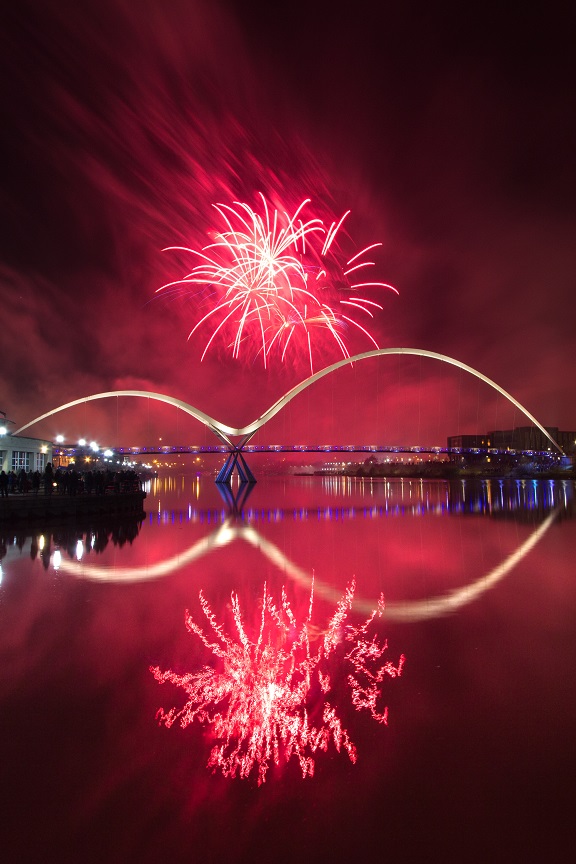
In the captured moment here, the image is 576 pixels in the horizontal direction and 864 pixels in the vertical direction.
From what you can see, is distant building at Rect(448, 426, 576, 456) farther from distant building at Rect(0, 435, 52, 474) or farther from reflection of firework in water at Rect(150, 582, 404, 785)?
reflection of firework in water at Rect(150, 582, 404, 785)

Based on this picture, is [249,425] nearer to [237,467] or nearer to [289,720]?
[237,467]

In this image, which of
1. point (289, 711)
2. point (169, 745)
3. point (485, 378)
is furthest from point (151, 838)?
point (485, 378)

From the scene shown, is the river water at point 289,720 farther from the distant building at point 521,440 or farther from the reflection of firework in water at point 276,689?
the distant building at point 521,440

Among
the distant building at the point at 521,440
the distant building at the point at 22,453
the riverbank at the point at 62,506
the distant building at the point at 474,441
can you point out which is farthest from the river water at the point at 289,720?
the distant building at the point at 474,441

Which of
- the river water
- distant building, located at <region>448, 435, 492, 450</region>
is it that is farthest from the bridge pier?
distant building, located at <region>448, 435, 492, 450</region>

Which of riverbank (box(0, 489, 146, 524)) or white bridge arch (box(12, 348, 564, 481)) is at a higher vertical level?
white bridge arch (box(12, 348, 564, 481))
